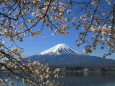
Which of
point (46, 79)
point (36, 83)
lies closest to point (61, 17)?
point (36, 83)

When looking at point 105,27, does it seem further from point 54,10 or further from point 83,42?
point 54,10

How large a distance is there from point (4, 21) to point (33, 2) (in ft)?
2.63

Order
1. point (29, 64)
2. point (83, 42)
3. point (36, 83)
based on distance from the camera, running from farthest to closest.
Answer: point (29, 64) < point (36, 83) < point (83, 42)

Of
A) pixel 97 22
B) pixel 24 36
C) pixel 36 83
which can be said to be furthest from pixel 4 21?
pixel 97 22

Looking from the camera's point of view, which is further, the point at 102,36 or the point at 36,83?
the point at 36,83

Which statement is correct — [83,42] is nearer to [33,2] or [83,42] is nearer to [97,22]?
[97,22]

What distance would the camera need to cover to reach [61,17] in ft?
21.0

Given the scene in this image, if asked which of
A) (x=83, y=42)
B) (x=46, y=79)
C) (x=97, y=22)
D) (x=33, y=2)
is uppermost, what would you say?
(x=33, y=2)

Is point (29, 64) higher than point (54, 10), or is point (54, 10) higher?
point (54, 10)

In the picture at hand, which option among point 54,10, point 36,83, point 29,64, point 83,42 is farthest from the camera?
point 29,64

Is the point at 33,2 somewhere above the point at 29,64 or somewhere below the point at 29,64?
above

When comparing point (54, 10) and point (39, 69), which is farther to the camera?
point (39, 69)

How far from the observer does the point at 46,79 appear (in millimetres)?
7922

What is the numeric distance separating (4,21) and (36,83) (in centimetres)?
149
